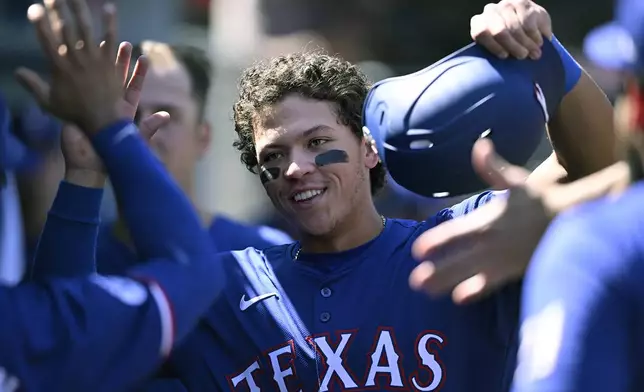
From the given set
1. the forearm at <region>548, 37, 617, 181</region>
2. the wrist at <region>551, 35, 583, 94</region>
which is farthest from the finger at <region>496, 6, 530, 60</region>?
the forearm at <region>548, 37, 617, 181</region>

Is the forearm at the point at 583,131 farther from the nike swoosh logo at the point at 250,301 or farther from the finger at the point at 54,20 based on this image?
the finger at the point at 54,20

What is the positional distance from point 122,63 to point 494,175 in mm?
1055

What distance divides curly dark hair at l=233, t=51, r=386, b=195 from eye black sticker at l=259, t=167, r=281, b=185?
20 centimetres

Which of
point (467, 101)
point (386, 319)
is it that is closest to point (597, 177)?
point (467, 101)

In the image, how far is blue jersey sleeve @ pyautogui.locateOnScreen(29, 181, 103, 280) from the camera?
108 inches

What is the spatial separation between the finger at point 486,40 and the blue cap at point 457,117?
0.01m

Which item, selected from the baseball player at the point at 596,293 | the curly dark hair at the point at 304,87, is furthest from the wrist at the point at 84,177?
the baseball player at the point at 596,293

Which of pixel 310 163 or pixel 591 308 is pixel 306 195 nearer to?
pixel 310 163

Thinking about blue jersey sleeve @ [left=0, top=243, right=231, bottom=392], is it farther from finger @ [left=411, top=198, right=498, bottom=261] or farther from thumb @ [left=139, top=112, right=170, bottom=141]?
thumb @ [left=139, top=112, right=170, bottom=141]

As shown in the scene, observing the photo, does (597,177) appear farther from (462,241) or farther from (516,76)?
(516,76)

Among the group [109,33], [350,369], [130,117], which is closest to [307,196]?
[350,369]

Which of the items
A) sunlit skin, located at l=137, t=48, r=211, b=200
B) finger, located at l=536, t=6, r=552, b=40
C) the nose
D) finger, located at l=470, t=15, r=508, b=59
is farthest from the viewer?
sunlit skin, located at l=137, t=48, r=211, b=200

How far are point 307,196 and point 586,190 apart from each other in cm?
129

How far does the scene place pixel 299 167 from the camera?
10.7ft
